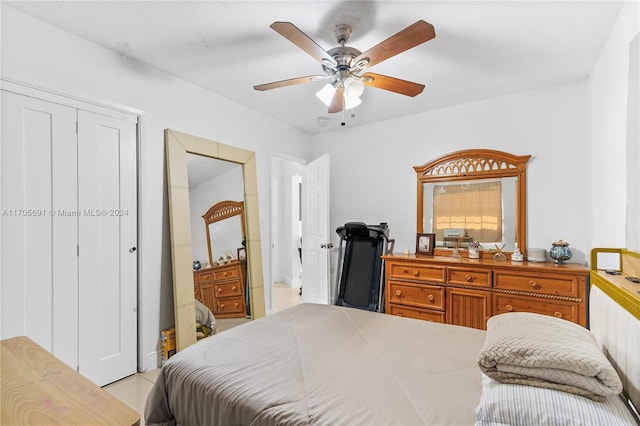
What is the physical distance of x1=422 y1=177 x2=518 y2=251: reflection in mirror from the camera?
3398 millimetres

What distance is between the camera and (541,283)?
2.81m

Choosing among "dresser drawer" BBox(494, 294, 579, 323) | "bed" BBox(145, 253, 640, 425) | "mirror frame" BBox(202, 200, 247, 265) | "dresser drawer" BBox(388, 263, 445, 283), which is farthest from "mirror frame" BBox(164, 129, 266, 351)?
"dresser drawer" BBox(494, 294, 579, 323)

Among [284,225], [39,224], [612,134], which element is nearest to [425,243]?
[612,134]

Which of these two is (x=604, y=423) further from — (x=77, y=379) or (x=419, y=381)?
(x=77, y=379)

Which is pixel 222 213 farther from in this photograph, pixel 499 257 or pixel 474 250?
pixel 499 257

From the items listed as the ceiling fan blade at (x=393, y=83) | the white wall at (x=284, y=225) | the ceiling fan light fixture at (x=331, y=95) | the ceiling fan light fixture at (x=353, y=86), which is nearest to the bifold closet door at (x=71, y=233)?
the ceiling fan light fixture at (x=331, y=95)

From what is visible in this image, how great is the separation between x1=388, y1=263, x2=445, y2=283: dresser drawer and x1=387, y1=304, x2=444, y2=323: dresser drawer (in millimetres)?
325

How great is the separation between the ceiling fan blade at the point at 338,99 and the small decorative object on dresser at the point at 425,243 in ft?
6.08

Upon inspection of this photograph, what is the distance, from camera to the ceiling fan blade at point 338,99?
2.44 meters

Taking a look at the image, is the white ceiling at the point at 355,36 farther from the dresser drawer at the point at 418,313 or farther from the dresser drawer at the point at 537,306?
the dresser drawer at the point at 418,313

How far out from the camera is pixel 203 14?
2.07 metres

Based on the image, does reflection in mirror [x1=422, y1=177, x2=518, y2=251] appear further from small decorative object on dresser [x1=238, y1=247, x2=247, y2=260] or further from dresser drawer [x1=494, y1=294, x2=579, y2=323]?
small decorative object on dresser [x1=238, y1=247, x2=247, y2=260]

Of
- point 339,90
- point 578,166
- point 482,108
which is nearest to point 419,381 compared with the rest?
point 339,90

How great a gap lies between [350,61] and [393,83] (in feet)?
1.19
